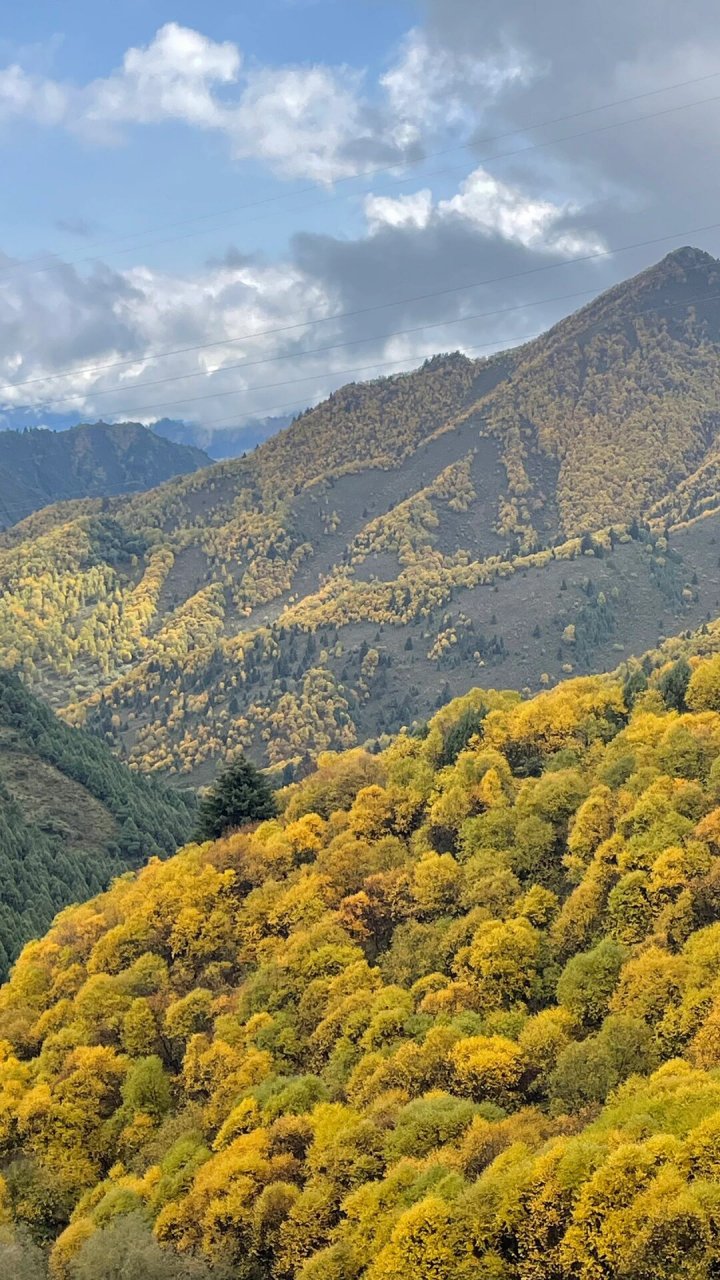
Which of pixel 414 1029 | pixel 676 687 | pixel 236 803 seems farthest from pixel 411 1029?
pixel 676 687

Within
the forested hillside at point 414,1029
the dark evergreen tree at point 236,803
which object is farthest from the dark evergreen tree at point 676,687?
the dark evergreen tree at point 236,803

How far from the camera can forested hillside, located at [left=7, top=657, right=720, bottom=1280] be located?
5469cm

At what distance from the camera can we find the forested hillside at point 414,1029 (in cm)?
5469

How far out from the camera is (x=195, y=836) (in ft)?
463

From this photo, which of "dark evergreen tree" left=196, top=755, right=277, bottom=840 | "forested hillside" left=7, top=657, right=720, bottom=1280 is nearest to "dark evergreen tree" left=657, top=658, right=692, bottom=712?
"forested hillside" left=7, top=657, right=720, bottom=1280

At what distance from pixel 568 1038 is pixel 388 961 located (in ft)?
80.9

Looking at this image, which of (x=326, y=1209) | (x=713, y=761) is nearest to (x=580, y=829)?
(x=713, y=761)

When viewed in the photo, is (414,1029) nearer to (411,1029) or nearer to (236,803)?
(411,1029)

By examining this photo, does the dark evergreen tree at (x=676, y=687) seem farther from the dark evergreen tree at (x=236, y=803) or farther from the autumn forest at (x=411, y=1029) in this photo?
the dark evergreen tree at (x=236, y=803)

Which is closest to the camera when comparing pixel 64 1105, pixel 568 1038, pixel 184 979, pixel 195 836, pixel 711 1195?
pixel 711 1195

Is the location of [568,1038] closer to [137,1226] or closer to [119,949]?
Result: [137,1226]

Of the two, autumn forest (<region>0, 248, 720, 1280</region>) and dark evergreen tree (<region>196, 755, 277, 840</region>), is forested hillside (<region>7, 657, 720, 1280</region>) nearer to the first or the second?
autumn forest (<region>0, 248, 720, 1280</region>)

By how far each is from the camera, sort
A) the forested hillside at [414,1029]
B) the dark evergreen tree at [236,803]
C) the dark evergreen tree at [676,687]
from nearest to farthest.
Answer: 1. the forested hillside at [414,1029]
2. the dark evergreen tree at [676,687]
3. the dark evergreen tree at [236,803]

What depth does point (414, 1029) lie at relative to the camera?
79.8 m
